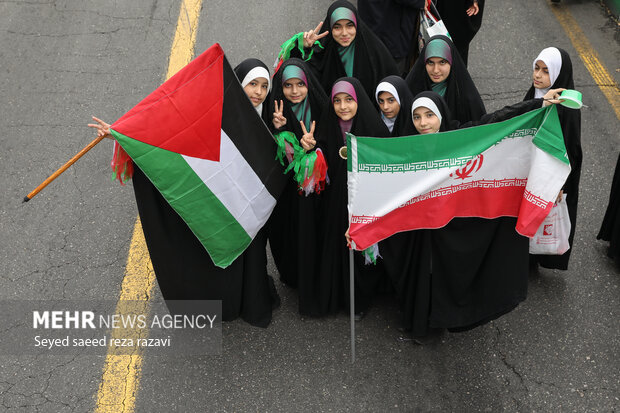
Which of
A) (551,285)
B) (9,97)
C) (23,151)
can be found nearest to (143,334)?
(23,151)

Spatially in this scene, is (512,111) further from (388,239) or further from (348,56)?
(348,56)

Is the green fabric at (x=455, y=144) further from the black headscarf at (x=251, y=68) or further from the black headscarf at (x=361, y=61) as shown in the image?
the black headscarf at (x=361, y=61)

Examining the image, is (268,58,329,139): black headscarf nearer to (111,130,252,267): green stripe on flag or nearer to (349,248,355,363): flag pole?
(111,130,252,267): green stripe on flag

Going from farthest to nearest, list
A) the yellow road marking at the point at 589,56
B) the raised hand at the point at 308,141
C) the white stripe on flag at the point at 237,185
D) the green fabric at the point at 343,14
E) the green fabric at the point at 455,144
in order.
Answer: the yellow road marking at the point at 589,56 → the green fabric at the point at 343,14 → the raised hand at the point at 308,141 → the white stripe on flag at the point at 237,185 → the green fabric at the point at 455,144

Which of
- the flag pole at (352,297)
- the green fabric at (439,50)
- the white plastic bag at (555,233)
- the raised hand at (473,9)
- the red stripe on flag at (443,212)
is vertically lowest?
the flag pole at (352,297)

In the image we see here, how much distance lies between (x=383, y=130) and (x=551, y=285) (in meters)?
1.75

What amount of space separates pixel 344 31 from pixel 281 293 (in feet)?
6.85

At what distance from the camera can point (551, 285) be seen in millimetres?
4766

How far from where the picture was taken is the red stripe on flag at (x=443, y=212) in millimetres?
3891

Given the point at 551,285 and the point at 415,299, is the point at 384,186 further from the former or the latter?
the point at 551,285

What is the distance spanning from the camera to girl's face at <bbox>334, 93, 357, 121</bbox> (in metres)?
4.07

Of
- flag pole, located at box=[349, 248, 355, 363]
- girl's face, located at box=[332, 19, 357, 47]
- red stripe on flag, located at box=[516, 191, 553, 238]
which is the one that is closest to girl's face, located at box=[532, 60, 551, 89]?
red stripe on flag, located at box=[516, 191, 553, 238]

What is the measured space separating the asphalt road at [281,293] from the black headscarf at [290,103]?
1294 mm

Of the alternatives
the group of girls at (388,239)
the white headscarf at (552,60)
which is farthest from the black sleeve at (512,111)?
the white headscarf at (552,60)
